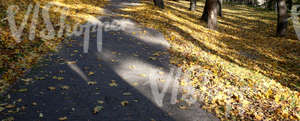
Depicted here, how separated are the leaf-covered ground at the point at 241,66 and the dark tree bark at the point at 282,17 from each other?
2.05 ft

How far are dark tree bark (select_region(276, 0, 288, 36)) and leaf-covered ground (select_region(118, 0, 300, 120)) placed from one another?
2.05 feet

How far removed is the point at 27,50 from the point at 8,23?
2170mm

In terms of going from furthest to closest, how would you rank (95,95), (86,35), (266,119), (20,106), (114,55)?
(86,35) → (114,55) → (95,95) → (266,119) → (20,106)

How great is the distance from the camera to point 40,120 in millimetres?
4168

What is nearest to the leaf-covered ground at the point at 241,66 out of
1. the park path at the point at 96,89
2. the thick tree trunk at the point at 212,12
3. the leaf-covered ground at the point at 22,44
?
the thick tree trunk at the point at 212,12

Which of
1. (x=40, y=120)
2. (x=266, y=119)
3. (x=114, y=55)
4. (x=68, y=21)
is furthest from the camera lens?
(x=68, y=21)

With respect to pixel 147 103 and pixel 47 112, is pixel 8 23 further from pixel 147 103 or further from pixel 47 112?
pixel 147 103

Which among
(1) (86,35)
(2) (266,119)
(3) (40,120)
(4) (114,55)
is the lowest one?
(2) (266,119)

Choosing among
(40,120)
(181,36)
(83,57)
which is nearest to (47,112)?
(40,120)

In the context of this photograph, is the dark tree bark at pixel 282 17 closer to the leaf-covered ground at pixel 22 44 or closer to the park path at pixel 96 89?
the park path at pixel 96 89

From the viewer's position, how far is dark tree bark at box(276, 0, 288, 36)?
1381 cm

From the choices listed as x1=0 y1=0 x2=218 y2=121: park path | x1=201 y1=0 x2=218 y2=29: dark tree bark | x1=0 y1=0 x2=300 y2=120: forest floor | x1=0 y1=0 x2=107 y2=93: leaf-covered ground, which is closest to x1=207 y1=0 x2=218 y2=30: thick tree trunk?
x1=201 y1=0 x2=218 y2=29: dark tree bark

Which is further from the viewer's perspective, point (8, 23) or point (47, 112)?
point (8, 23)

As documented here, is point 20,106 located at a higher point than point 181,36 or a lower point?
lower
